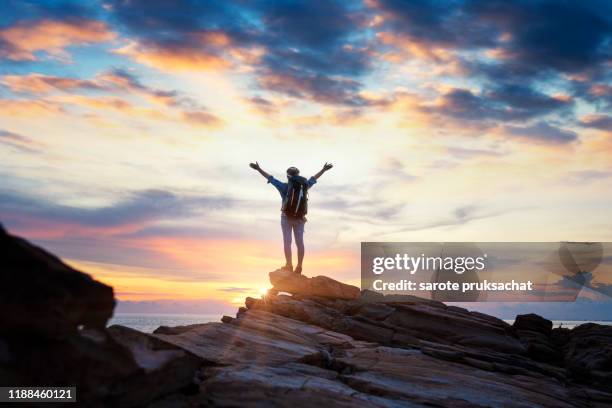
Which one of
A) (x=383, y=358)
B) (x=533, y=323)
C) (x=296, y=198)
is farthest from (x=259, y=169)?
(x=533, y=323)

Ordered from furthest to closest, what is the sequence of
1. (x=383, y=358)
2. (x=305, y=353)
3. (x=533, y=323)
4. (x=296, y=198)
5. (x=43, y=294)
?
(x=533, y=323)
(x=296, y=198)
(x=383, y=358)
(x=305, y=353)
(x=43, y=294)

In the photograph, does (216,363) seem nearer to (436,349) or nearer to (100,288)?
(100,288)

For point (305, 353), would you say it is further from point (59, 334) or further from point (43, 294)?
point (43, 294)

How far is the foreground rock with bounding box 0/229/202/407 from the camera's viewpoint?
30.8 ft

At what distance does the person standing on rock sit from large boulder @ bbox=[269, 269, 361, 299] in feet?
3.79

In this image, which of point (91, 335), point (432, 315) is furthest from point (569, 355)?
point (91, 335)

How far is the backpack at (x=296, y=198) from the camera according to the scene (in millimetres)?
28641

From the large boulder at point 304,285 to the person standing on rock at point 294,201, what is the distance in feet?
3.79

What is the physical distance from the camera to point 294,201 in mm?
28656

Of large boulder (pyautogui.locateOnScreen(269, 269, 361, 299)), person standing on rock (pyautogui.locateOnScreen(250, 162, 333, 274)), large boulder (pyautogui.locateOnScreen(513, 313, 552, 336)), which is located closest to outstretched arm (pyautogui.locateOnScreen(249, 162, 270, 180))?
person standing on rock (pyautogui.locateOnScreen(250, 162, 333, 274))

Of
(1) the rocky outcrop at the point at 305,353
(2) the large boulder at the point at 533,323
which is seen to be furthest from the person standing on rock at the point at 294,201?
(2) the large boulder at the point at 533,323

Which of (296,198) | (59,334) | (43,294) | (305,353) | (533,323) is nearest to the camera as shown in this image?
(43,294)

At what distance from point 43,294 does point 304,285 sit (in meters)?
21.1

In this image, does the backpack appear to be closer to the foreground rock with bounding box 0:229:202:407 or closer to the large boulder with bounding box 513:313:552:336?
the large boulder with bounding box 513:313:552:336
